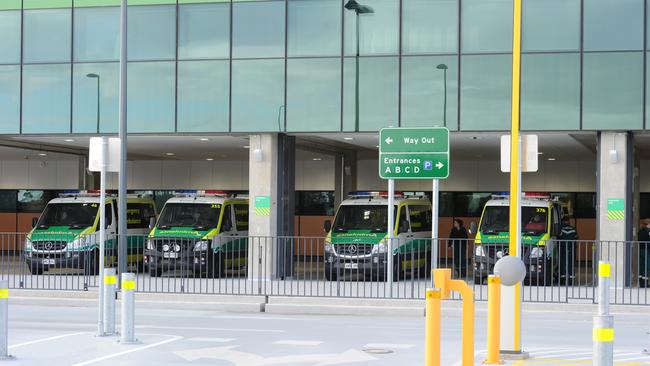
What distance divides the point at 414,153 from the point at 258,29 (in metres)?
7.23

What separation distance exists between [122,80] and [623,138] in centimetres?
1193

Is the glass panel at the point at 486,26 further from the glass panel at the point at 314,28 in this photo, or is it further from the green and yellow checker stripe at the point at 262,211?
the green and yellow checker stripe at the point at 262,211

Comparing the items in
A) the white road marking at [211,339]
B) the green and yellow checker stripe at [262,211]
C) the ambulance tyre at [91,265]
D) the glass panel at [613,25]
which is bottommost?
the white road marking at [211,339]

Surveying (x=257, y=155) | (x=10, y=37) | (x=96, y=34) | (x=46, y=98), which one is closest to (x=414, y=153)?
(x=257, y=155)

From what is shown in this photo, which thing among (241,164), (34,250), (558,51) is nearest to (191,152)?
(241,164)

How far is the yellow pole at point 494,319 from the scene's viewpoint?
12.3m

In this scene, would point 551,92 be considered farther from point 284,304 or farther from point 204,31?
point 204,31

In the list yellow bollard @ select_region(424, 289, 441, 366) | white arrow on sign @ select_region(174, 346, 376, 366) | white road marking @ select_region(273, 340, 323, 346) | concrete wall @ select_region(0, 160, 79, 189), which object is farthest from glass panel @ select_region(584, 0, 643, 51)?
concrete wall @ select_region(0, 160, 79, 189)

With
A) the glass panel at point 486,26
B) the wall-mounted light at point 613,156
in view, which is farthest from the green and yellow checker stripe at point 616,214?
the glass panel at point 486,26

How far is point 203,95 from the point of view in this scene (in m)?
27.7

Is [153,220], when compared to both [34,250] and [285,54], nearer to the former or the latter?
[34,250]

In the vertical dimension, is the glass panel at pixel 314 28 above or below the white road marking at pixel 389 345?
above

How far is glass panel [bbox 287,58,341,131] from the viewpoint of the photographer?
26.9 m

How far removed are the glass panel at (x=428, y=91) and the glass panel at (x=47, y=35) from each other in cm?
941
